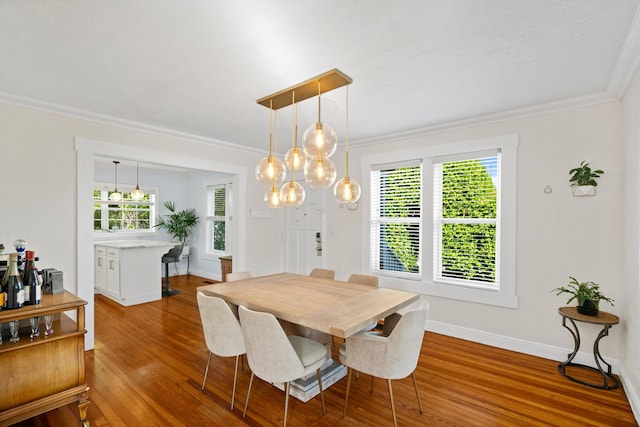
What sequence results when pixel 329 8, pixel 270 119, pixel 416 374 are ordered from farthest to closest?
pixel 270 119
pixel 416 374
pixel 329 8

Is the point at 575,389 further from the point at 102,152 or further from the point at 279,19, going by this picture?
the point at 102,152

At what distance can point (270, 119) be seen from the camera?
3.47 m

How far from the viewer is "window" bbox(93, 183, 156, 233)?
6398mm

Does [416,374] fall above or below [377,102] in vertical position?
below

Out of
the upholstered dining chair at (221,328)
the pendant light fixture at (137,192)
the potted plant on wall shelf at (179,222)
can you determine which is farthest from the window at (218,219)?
the upholstered dining chair at (221,328)

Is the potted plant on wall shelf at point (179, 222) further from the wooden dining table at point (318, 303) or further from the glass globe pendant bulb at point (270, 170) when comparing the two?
the glass globe pendant bulb at point (270, 170)

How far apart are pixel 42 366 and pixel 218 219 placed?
5026mm

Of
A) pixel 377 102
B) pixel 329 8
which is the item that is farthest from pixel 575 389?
pixel 329 8

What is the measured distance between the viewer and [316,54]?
2.07 meters

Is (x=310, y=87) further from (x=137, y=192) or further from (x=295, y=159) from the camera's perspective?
(x=137, y=192)

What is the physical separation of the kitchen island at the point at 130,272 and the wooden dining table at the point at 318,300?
112 inches

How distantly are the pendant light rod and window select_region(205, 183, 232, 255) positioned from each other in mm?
4414

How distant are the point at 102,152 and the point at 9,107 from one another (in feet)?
2.56

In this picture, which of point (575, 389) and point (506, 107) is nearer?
point (575, 389)
